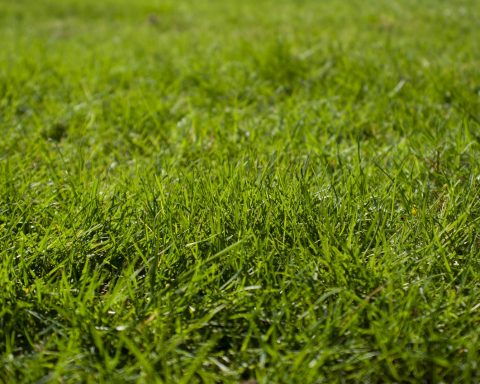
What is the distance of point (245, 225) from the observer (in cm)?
208

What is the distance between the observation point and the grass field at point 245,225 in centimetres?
165

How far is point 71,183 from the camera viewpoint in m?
2.51

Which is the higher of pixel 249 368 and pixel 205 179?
pixel 205 179

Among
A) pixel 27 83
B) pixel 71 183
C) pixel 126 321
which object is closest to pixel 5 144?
pixel 71 183

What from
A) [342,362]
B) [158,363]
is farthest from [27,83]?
[342,362]

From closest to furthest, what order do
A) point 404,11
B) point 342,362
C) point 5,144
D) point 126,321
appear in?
point 342,362 < point 126,321 < point 5,144 < point 404,11

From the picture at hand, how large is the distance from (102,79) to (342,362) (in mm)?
3064

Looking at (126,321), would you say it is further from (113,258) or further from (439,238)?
(439,238)

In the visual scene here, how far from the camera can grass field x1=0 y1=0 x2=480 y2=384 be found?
1651mm

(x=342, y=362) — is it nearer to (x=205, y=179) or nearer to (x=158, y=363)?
(x=158, y=363)

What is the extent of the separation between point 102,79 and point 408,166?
2.38m

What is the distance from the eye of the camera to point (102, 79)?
163 inches

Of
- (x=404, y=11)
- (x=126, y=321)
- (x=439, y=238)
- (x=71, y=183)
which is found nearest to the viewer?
(x=126, y=321)

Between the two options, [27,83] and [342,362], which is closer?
[342,362]
